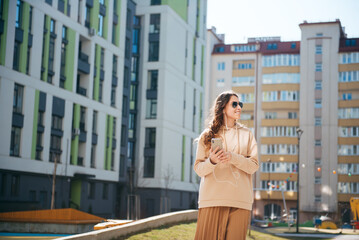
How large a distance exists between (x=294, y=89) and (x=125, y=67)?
30.9 metres

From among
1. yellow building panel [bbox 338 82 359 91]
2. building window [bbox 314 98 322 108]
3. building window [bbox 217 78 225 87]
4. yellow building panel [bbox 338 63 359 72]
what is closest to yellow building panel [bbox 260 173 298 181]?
building window [bbox 314 98 322 108]

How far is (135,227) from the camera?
15.7 m

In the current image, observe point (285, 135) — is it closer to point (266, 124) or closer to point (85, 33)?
point (266, 124)

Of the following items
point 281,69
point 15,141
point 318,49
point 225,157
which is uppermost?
point 318,49

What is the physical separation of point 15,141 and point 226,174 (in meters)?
36.3

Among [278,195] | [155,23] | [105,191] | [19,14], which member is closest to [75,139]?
[105,191]

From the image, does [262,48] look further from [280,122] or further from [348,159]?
[348,159]

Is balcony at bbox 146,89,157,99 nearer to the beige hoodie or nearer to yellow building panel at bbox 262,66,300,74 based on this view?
yellow building panel at bbox 262,66,300,74

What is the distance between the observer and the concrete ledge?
12.6 meters

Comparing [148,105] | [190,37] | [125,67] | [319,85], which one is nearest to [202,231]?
[125,67]

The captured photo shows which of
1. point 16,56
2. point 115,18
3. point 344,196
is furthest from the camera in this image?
point 344,196

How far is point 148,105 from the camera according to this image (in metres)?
61.8

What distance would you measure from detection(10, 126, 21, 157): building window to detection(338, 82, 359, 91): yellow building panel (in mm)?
49870

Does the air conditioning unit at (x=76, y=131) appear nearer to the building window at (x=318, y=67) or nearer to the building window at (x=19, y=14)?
the building window at (x=19, y=14)
